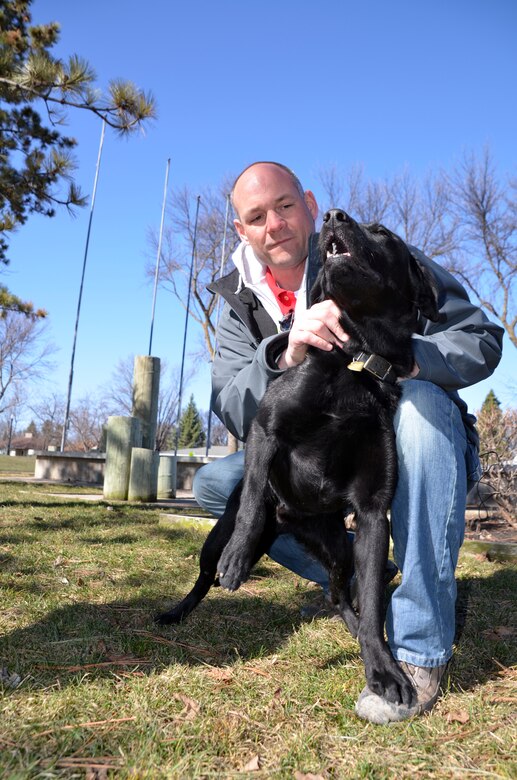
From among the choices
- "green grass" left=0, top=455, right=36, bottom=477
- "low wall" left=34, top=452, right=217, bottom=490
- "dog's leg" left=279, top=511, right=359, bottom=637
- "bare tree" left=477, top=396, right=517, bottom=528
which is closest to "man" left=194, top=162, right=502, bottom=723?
"dog's leg" left=279, top=511, right=359, bottom=637

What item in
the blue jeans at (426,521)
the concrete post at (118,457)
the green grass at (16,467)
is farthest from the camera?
the green grass at (16,467)

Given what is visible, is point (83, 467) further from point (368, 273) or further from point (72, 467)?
point (368, 273)

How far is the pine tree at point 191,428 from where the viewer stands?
144 ft

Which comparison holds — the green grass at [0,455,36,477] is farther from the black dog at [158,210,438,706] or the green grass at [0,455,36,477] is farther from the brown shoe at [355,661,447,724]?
the brown shoe at [355,661,447,724]

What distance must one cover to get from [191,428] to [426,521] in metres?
44.3

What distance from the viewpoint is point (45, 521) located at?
4.68m

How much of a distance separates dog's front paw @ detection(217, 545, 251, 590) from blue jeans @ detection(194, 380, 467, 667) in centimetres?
47

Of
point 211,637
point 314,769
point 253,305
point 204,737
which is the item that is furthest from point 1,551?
point 314,769

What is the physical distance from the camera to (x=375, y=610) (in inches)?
68.9

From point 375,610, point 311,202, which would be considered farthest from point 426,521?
point 311,202

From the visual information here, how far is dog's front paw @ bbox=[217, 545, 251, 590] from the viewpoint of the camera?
1870mm

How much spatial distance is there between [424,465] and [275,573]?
186 centimetres

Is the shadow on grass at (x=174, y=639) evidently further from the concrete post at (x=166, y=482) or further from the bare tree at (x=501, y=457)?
the concrete post at (x=166, y=482)

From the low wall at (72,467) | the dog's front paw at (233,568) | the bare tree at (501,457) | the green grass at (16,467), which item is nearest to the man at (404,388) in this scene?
the dog's front paw at (233,568)
